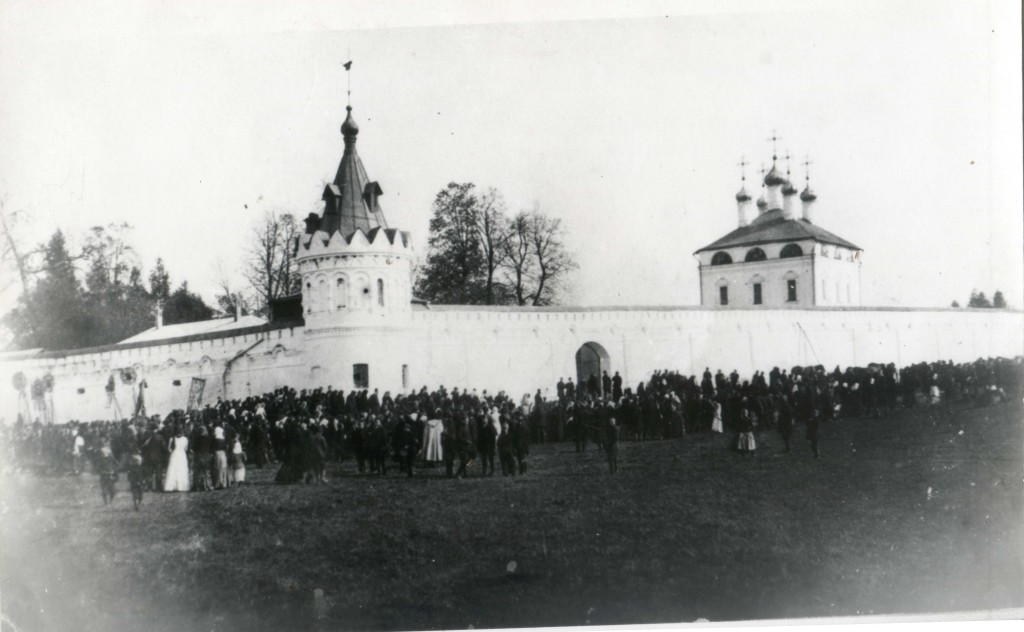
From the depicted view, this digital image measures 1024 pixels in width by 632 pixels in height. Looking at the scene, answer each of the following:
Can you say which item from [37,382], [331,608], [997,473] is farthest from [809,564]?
[37,382]

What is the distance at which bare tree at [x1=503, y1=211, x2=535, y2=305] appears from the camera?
210 inches

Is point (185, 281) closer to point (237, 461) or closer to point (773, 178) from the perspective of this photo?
point (237, 461)

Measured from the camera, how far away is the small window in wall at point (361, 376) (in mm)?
5672

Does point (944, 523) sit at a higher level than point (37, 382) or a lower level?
lower

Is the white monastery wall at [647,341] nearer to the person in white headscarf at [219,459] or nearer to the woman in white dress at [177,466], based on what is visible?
the person in white headscarf at [219,459]

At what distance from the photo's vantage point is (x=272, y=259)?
541 centimetres

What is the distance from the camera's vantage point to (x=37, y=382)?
204 inches

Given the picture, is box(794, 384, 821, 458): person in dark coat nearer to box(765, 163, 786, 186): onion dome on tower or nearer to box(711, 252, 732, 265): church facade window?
box(711, 252, 732, 265): church facade window

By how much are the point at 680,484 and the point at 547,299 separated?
172 cm

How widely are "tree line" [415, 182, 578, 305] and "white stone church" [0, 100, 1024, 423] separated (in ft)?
0.43

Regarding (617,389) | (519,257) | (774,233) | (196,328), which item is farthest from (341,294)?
(774,233)

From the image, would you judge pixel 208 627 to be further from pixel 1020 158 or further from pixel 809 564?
pixel 1020 158

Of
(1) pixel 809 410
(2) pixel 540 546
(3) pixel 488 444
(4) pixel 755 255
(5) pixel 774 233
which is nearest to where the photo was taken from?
(2) pixel 540 546

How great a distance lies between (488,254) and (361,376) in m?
1.32
